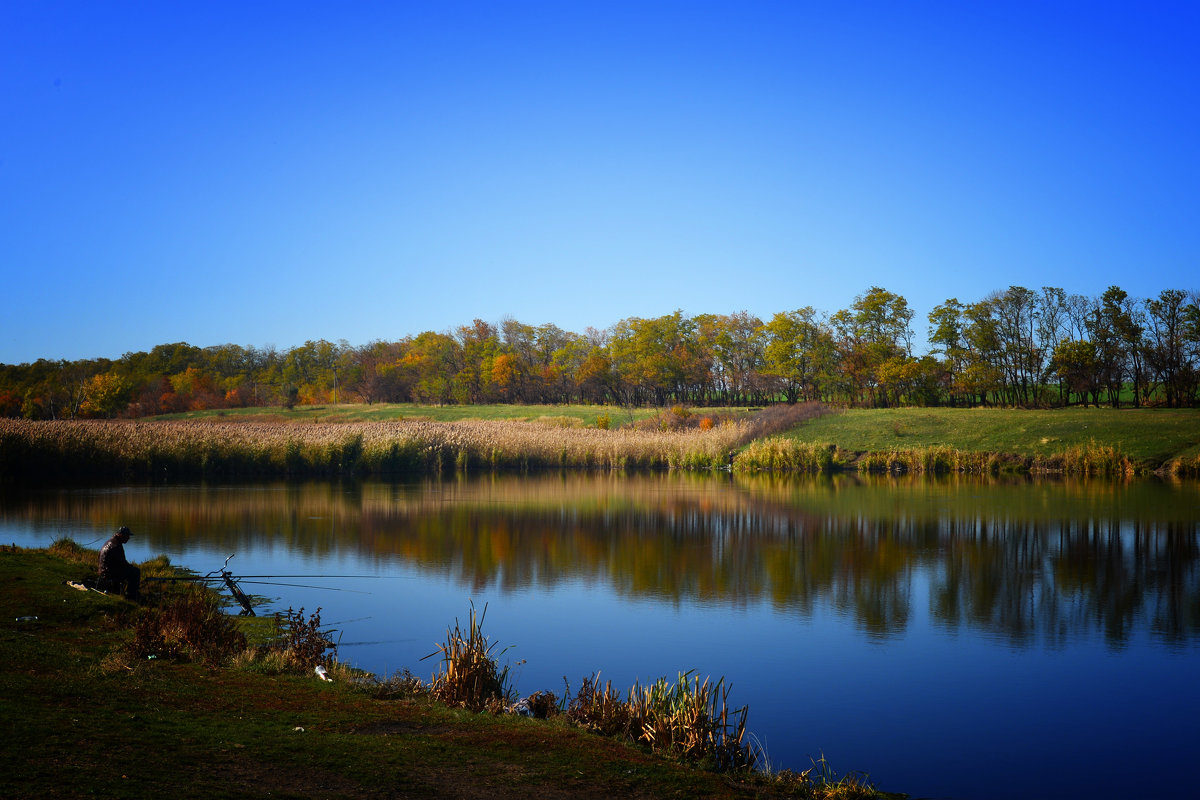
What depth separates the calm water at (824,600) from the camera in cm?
866

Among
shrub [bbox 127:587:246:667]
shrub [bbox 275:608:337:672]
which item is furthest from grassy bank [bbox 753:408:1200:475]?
shrub [bbox 127:587:246:667]

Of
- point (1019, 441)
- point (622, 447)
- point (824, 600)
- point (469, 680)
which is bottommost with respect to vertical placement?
point (824, 600)

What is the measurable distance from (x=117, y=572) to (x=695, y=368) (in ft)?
252

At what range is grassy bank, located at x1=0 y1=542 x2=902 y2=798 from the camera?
18.1 ft

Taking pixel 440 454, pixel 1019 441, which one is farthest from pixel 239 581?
pixel 1019 441

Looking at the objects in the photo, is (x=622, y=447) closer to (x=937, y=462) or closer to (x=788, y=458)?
(x=788, y=458)

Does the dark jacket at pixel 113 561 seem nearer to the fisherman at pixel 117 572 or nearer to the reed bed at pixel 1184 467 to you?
the fisherman at pixel 117 572

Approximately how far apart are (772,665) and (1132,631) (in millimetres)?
5851

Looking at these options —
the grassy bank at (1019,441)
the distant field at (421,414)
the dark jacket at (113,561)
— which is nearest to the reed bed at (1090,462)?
the grassy bank at (1019,441)

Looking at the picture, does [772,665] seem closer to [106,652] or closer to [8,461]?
[106,652]

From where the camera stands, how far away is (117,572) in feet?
39.8

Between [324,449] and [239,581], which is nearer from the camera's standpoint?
[239,581]

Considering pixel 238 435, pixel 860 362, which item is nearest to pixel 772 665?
pixel 238 435

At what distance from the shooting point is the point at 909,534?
21766 mm
